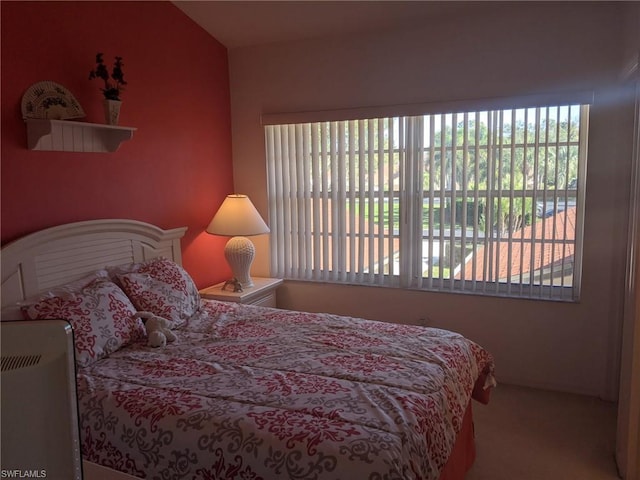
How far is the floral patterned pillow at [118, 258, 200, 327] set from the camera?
2.67m

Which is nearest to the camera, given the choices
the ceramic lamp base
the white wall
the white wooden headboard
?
the white wooden headboard

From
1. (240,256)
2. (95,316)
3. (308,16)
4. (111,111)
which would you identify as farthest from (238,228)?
(308,16)

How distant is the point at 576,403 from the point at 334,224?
200cm

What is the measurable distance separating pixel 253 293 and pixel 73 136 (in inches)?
61.4

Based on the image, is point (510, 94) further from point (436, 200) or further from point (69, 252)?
point (69, 252)

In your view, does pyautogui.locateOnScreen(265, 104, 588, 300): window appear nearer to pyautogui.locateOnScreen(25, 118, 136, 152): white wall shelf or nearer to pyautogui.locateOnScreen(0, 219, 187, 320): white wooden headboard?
pyautogui.locateOnScreen(0, 219, 187, 320): white wooden headboard

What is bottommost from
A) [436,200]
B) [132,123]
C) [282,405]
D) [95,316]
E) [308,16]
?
[282,405]

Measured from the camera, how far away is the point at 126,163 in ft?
10.1

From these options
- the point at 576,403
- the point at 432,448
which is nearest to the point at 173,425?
the point at 432,448

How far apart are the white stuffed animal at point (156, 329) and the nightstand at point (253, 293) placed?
2.92 ft

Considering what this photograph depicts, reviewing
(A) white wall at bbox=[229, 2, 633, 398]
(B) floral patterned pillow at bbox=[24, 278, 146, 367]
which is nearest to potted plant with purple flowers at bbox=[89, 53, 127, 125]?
(B) floral patterned pillow at bbox=[24, 278, 146, 367]

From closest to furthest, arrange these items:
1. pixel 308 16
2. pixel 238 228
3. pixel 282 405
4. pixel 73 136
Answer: pixel 282 405, pixel 73 136, pixel 308 16, pixel 238 228

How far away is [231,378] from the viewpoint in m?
2.04

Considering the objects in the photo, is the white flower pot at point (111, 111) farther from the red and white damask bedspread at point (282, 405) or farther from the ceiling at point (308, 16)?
the red and white damask bedspread at point (282, 405)
